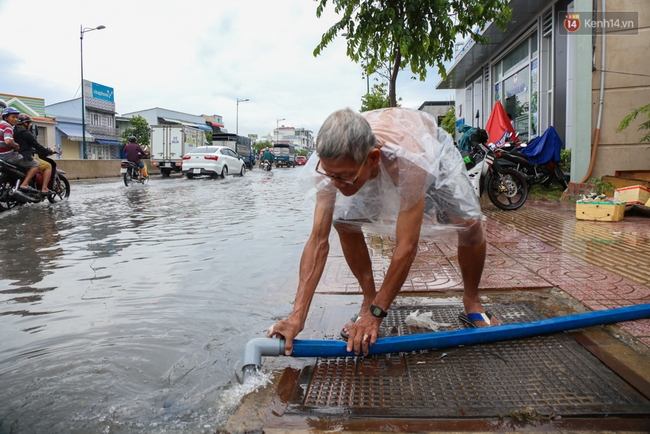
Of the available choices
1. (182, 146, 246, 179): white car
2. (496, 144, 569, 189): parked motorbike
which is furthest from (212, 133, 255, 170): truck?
(496, 144, 569, 189): parked motorbike

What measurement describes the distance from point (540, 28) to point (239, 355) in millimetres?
12101

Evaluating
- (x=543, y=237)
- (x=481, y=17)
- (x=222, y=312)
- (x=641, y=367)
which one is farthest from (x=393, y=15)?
(x=641, y=367)

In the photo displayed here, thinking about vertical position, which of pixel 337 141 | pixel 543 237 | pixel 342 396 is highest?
pixel 337 141

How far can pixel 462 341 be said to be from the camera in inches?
91.4

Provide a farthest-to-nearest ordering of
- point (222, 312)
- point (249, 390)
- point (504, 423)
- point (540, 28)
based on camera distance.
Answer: point (540, 28), point (222, 312), point (249, 390), point (504, 423)

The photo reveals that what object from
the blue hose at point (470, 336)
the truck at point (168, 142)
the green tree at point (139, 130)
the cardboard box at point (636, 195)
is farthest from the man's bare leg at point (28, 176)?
Answer: the green tree at point (139, 130)

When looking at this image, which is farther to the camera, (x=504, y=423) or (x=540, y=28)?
(x=540, y=28)

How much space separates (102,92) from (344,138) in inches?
2173

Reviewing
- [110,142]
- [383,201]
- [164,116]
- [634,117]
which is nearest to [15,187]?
[383,201]

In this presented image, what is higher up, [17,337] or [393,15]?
[393,15]

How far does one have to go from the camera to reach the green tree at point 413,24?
902 centimetres

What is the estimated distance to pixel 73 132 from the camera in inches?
1804

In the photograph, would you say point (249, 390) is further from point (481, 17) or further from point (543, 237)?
point (481, 17)

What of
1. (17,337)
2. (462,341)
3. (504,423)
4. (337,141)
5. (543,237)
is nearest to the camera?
(504,423)
